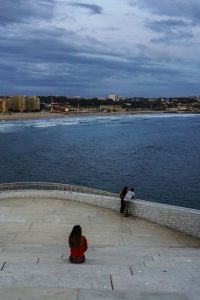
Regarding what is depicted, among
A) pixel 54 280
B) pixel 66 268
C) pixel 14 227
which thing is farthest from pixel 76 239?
pixel 14 227

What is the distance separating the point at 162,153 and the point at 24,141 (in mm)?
24396

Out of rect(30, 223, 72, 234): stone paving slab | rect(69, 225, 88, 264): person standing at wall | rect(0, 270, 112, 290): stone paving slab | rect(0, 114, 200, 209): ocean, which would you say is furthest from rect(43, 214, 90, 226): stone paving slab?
rect(0, 114, 200, 209): ocean

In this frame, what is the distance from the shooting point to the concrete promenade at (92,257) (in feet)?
20.6

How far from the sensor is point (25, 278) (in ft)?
22.0

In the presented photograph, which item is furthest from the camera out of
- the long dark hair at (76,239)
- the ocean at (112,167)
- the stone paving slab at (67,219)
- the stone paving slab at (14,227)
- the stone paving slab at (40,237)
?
the ocean at (112,167)

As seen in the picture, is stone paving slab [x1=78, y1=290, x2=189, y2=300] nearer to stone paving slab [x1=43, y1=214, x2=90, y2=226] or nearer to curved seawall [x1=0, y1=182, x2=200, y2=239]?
curved seawall [x1=0, y1=182, x2=200, y2=239]

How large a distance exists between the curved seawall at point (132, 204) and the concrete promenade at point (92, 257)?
24 centimetres

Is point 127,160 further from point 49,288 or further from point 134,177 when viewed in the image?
point 49,288

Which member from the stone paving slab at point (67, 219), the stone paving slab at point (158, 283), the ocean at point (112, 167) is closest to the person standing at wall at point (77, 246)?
the stone paving slab at point (158, 283)

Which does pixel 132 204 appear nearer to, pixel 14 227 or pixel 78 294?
pixel 14 227

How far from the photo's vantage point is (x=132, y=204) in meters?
13.6

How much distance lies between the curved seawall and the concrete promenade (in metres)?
0.24

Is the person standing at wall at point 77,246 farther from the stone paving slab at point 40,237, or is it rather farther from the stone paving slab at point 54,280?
the stone paving slab at point 40,237

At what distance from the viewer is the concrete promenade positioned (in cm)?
627
